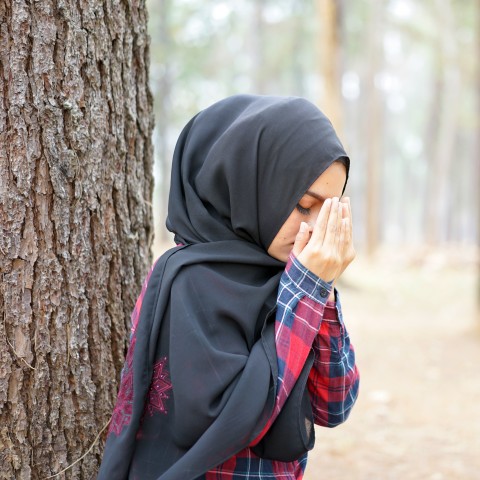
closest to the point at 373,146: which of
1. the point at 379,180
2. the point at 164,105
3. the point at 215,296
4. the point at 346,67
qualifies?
the point at 379,180

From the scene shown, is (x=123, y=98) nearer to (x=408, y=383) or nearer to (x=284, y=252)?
(x=284, y=252)

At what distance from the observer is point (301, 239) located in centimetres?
171

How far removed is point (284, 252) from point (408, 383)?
201 inches

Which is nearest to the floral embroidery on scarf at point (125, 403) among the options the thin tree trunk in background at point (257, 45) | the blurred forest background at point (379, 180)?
the blurred forest background at point (379, 180)

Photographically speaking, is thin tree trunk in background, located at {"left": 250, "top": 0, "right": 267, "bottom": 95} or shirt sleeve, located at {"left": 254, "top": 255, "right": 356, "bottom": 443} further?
thin tree trunk in background, located at {"left": 250, "top": 0, "right": 267, "bottom": 95}

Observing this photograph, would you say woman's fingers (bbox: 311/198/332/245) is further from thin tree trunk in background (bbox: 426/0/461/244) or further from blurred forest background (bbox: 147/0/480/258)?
thin tree trunk in background (bbox: 426/0/461/244)

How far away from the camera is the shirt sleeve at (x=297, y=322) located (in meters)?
1.62

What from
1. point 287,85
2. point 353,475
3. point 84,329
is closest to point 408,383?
point 353,475

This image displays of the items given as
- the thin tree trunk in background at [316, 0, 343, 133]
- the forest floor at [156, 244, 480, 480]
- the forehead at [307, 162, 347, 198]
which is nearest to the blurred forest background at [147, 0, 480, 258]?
the thin tree trunk in background at [316, 0, 343, 133]

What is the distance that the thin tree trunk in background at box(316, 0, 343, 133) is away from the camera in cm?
1135

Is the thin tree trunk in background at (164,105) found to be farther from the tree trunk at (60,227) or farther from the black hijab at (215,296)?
the black hijab at (215,296)

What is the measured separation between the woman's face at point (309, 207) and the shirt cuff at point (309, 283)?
89mm

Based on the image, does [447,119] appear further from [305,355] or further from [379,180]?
[305,355]

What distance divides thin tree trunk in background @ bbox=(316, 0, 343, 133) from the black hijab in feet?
32.4
